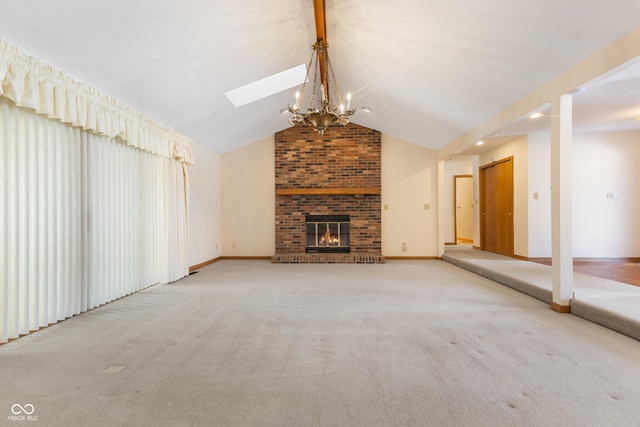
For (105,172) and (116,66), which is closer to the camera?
(116,66)

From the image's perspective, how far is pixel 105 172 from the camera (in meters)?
3.85

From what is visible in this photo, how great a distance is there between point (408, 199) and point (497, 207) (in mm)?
1888

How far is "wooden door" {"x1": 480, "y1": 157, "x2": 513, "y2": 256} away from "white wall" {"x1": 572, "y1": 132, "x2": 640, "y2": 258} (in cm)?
107

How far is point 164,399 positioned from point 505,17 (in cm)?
373

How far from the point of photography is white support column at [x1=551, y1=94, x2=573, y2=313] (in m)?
3.35

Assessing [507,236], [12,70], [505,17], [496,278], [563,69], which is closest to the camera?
[12,70]

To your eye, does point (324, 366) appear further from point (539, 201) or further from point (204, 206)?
point (539, 201)

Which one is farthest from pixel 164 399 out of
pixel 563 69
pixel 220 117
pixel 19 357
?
pixel 220 117

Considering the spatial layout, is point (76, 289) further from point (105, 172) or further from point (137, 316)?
point (105, 172)

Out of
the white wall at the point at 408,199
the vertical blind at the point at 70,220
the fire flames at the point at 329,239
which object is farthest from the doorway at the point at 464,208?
the vertical blind at the point at 70,220

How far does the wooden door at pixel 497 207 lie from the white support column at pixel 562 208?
3351 millimetres

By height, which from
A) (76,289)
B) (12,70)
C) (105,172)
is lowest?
(76,289)

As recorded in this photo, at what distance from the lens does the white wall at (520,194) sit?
6.05m

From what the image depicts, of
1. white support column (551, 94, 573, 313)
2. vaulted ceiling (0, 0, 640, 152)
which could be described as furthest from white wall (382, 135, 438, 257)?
white support column (551, 94, 573, 313)
